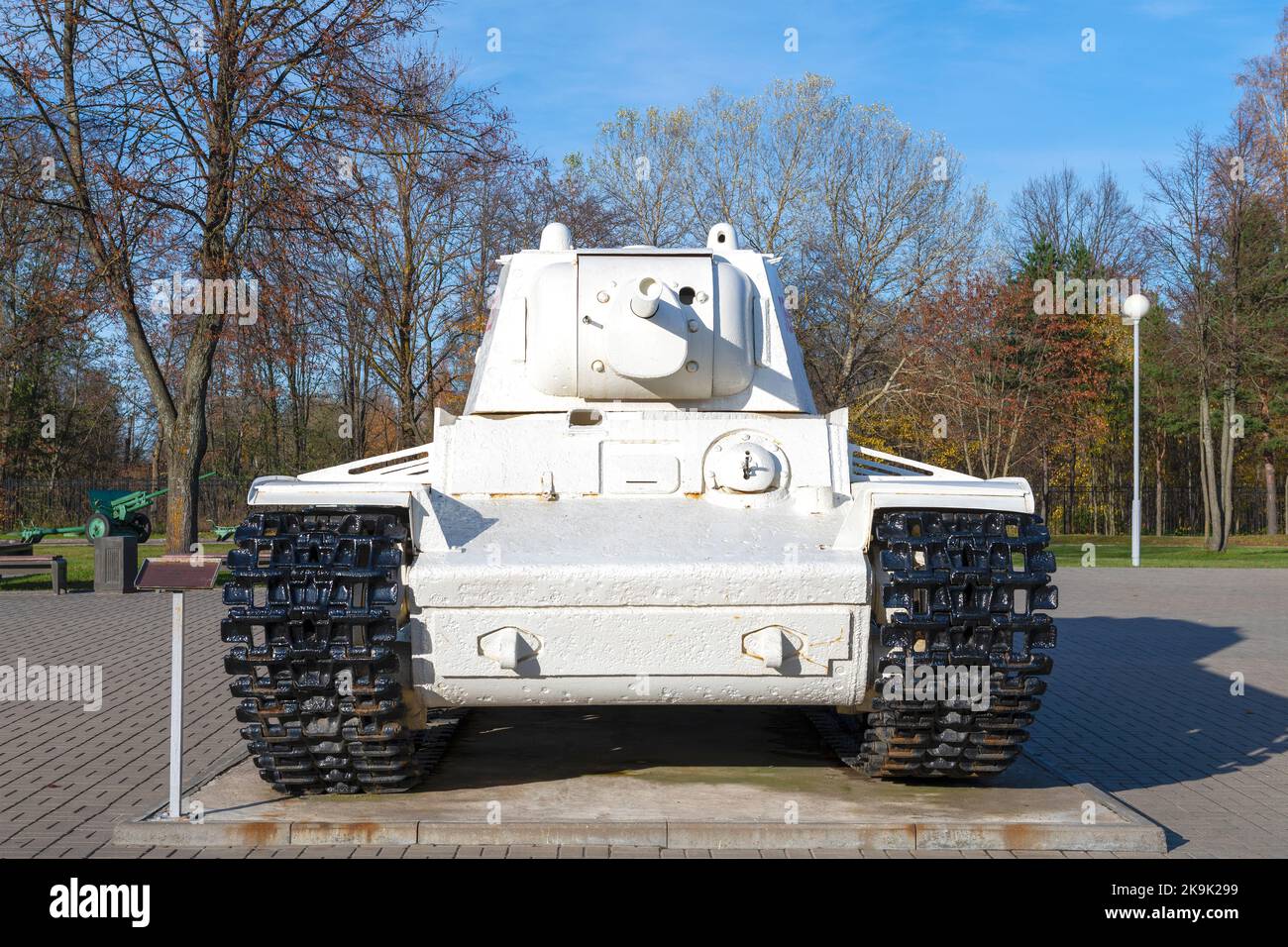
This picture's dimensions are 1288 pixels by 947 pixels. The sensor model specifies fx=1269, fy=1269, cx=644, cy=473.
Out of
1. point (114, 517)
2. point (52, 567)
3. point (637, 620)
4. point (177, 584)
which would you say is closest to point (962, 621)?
point (637, 620)

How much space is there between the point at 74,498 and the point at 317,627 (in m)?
32.2

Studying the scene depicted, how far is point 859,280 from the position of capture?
3284 centimetres

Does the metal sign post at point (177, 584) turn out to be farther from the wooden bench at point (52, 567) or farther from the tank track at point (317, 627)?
the wooden bench at point (52, 567)

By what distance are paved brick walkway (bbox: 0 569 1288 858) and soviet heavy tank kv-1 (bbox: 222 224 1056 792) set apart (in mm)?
582

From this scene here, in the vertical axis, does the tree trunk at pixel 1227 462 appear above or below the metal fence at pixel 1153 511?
above

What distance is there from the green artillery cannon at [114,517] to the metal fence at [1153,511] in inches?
1110

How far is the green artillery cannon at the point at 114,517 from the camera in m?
21.9

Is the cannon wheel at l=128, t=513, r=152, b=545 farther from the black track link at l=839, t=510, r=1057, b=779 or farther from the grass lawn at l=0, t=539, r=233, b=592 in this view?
the black track link at l=839, t=510, r=1057, b=779

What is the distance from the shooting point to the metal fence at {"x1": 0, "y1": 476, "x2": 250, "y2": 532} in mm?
33750

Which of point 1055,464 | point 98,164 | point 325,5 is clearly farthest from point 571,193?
point 1055,464

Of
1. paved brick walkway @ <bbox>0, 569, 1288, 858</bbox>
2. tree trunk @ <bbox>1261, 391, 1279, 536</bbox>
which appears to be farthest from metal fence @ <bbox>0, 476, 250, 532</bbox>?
tree trunk @ <bbox>1261, 391, 1279, 536</bbox>

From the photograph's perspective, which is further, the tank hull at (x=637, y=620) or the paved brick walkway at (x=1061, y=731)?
the paved brick walkway at (x=1061, y=731)

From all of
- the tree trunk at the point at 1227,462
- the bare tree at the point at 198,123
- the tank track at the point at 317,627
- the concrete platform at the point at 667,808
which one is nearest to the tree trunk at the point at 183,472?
the bare tree at the point at 198,123

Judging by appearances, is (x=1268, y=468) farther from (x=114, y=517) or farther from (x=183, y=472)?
(x=183, y=472)
